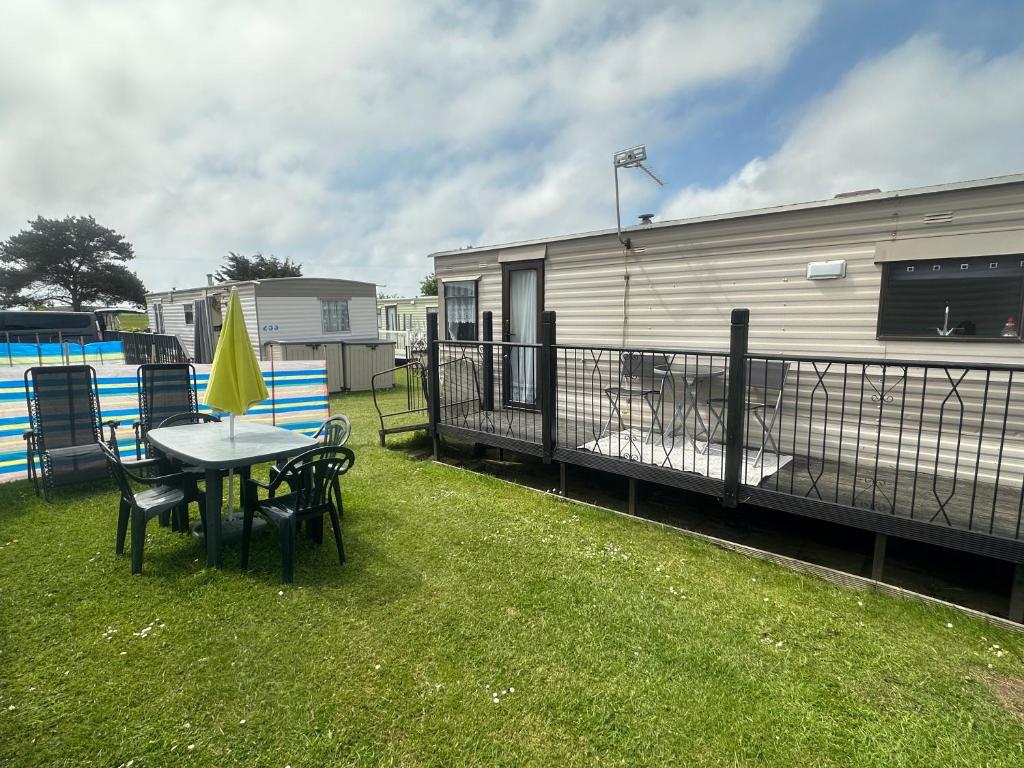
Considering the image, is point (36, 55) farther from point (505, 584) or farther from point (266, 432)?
point (505, 584)

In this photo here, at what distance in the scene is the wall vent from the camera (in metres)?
3.63

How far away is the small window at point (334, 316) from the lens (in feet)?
45.2

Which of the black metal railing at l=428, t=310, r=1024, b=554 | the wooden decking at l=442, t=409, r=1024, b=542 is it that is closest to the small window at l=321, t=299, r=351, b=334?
the black metal railing at l=428, t=310, r=1024, b=554

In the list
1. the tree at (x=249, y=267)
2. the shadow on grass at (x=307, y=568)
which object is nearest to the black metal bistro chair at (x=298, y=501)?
the shadow on grass at (x=307, y=568)

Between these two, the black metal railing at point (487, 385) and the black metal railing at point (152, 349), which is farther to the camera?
the black metal railing at point (152, 349)

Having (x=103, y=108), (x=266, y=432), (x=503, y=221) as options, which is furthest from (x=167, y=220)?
(x=266, y=432)

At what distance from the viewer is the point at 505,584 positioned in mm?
3145

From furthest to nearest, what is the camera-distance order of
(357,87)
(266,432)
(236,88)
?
(357,87)
(236,88)
(266,432)

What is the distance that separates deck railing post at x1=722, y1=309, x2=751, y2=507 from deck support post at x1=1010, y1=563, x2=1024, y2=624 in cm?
149

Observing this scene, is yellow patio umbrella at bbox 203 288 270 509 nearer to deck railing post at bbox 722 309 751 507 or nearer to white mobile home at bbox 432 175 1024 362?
deck railing post at bbox 722 309 751 507

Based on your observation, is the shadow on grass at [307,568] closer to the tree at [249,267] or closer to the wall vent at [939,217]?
the wall vent at [939,217]

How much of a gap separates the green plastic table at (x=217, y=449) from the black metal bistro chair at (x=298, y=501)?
0.19 m

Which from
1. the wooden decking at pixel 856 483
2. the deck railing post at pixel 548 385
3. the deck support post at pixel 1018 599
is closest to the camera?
the deck support post at pixel 1018 599

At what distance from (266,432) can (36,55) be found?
6092 millimetres
